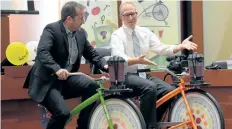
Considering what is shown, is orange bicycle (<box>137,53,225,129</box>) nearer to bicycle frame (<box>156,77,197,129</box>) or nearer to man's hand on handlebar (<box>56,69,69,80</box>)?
bicycle frame (<box>156,77,197,129</box>)

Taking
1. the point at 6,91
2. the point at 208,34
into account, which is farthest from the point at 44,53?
the point at 208,34

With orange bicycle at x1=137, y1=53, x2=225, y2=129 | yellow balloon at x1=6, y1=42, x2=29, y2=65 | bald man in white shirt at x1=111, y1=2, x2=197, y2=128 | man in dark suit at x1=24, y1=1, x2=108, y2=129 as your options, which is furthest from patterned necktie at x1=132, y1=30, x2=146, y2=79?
yellow balloon at x1=6, y1=42, x2=29, y2=65

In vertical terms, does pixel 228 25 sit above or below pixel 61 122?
above

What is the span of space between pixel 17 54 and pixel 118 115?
4.66ft

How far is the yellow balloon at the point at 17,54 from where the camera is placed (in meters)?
5.12

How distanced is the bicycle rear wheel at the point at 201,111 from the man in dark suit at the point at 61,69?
803mm

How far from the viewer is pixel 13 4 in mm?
6051

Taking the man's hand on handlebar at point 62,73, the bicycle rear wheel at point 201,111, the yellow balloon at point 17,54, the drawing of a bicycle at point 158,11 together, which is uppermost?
the drawing of a bicycle at point 158,11

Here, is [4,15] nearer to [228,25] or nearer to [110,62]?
[110,62]

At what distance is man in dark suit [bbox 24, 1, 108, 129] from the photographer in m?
4.28

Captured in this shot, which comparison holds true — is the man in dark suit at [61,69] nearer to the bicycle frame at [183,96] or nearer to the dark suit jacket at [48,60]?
the dark suit jacket at [48,60]

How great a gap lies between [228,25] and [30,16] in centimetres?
298

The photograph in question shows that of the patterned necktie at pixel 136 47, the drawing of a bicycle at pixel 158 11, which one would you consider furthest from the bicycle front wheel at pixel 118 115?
the drawing of a bicycle at pixel 158 11

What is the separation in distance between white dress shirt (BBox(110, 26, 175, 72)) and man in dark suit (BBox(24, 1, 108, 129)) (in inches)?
8.9
